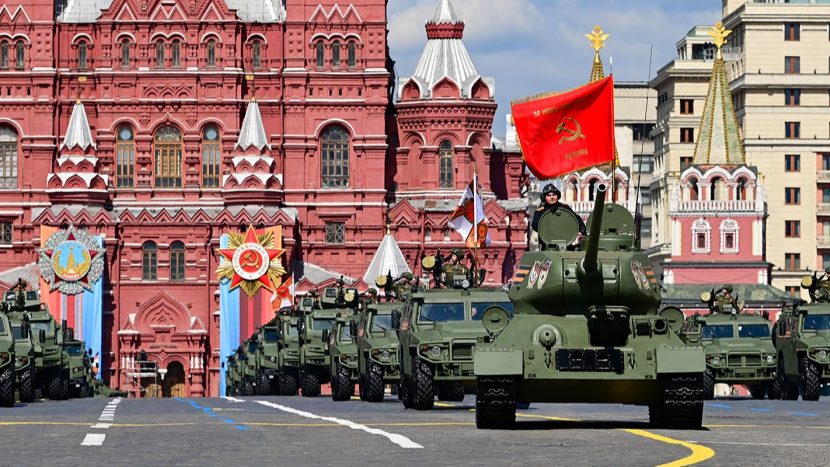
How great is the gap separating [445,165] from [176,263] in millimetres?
14361

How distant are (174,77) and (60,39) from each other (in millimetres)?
5977

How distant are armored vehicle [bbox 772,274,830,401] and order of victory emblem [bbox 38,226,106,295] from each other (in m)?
55.3

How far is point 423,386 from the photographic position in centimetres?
3344

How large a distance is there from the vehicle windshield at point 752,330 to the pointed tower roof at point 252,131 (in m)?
56.6

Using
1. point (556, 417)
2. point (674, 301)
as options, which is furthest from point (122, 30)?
point (556, 417)

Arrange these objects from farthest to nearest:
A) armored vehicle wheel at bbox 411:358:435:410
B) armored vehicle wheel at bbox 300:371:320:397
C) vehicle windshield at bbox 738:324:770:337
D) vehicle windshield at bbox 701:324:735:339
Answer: armored vehicle wheel at bbox 300:371:320:397 < vehicle windshield at bbox 738:324:770:337 < vehicle windshield at bbox 701:324:735:339 < armored vehicle wheel at bbox 411:358:435:410

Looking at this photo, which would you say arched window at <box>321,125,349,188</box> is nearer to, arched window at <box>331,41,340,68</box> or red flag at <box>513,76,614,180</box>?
arched window at <box>331,41,340,68</box>

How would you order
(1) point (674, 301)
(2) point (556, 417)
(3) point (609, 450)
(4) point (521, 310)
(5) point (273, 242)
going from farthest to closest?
1. (1) point (674, 301)
2. (5) point (273, 242)
3. (2) point (556, 417)
4. (4) point (521, 310)
5. (3) point (609, 450)

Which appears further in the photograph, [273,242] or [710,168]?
[710,168]

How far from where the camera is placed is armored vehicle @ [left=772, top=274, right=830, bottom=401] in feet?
143

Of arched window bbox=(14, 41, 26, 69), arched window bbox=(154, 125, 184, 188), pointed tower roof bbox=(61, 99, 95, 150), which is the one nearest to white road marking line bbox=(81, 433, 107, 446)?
pointed tower roof bbox=(61, 99, 95, 150)

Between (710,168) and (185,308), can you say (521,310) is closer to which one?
(185,308)

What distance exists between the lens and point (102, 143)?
104 metres

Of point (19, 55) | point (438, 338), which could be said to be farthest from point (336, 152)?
point (438, 338)
